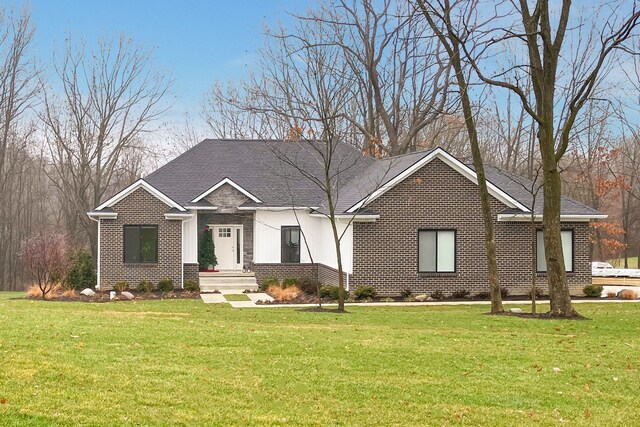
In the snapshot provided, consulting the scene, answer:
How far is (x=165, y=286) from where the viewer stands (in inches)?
1166

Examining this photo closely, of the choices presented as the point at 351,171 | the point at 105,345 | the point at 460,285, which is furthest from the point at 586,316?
the point at 351,171

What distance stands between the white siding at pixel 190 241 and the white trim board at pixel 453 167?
304 inches

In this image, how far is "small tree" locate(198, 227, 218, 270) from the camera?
3275cm

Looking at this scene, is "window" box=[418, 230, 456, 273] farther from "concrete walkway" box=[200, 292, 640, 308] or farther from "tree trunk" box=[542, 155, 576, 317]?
"tree trunk" box=[542, 155, 576, 317]

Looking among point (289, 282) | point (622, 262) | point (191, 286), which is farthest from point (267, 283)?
point (622, 262)

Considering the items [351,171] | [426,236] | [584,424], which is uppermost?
[351,171]

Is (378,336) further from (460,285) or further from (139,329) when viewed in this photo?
(460,285)

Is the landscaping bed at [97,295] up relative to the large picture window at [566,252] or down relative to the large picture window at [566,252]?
down

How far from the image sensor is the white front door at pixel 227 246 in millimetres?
33219

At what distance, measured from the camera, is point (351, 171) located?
34750 millimetres

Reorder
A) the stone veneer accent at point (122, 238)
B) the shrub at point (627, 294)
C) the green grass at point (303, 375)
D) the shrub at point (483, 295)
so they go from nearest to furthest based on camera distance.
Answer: the green grass at point (303, 375) < the shrub at point (483, 295) < the shrub at point (627, 294) < the stone veneer accent at point (122, 238)

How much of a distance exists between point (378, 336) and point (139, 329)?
4.28 meters

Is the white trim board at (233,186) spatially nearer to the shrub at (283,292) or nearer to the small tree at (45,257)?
the shrub at (283,292)

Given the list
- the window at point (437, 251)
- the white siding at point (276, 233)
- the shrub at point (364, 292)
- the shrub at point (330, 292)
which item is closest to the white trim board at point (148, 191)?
the white siding at point (276, 233)
